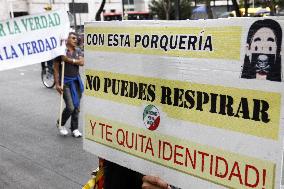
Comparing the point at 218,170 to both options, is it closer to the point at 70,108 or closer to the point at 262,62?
the point at 262,62

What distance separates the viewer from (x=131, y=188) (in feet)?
7.75

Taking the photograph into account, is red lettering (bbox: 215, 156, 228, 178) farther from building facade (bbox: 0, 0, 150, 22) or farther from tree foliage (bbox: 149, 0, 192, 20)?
building facade (bbox: 0, 0, 150, 22)

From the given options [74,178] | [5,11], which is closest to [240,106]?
[74,178]

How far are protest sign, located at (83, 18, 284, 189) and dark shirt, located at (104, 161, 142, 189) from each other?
128 mm

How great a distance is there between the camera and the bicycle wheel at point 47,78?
12914 mm

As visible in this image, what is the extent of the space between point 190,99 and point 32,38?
4.38 m

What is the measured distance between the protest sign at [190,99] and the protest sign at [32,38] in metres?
3.50

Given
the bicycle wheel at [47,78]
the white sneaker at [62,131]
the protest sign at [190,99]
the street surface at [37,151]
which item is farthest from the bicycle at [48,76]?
the protest sign at [190,99]

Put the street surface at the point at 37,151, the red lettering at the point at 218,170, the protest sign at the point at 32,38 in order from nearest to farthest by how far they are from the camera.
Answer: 1. the red lettering at the point at 218,170
2. the street surface at the point at 37,151
3. the protest sign at the point at 32,38

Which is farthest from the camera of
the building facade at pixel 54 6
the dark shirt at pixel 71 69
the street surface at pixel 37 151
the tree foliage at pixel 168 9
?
the building facade at pixel 54 6

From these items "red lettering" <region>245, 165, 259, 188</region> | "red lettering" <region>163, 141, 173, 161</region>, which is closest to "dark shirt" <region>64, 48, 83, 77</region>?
"red lettering" <region>163, 141, 173, 161</region>

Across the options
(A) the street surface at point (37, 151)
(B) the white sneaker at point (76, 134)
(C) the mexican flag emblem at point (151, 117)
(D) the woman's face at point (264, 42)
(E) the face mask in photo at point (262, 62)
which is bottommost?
(A) the street surface at point (37, 151)

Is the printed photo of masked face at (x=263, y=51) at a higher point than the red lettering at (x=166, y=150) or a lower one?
higher

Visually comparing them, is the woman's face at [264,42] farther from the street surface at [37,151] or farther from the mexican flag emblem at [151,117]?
the street surface at [37,151]
